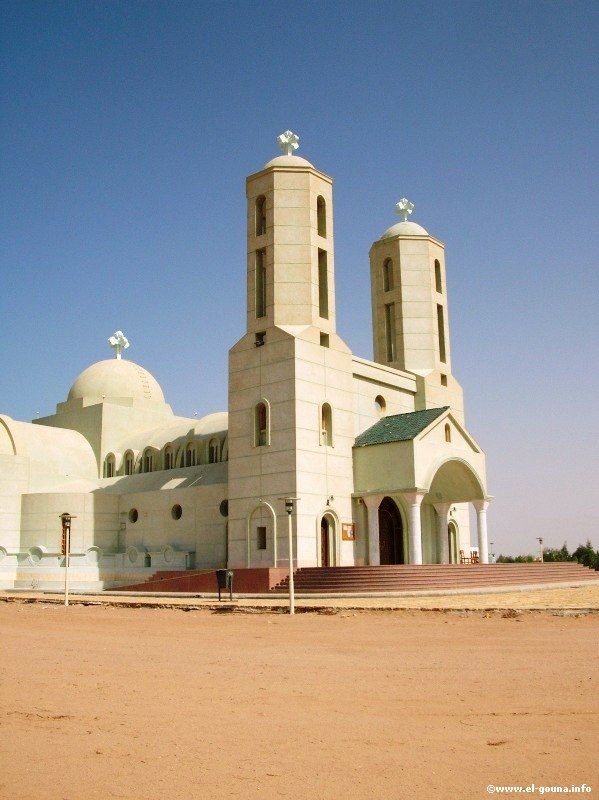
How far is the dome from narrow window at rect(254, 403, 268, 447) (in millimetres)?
17288

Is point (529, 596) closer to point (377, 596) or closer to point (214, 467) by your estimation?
point (377, 596)

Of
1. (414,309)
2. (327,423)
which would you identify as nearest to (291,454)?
(327,423)

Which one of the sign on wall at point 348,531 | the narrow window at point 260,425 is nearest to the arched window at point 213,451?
the narrow window at point 260,425

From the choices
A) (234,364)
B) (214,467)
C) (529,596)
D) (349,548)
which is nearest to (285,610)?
(529,596)

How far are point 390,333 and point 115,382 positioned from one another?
17313 mm

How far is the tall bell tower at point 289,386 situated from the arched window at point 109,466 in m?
14.2

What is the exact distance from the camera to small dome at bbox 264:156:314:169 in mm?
33438

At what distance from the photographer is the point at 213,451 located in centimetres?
3903

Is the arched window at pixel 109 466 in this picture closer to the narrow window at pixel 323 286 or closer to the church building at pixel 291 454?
the church building at pixel 291 454

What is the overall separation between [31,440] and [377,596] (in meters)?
25.3

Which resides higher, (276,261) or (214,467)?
(276,261)

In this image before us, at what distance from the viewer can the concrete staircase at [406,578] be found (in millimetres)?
25703

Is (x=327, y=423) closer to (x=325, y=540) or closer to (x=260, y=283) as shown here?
(x=325, y=540)

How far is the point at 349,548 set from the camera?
31.4 meters
